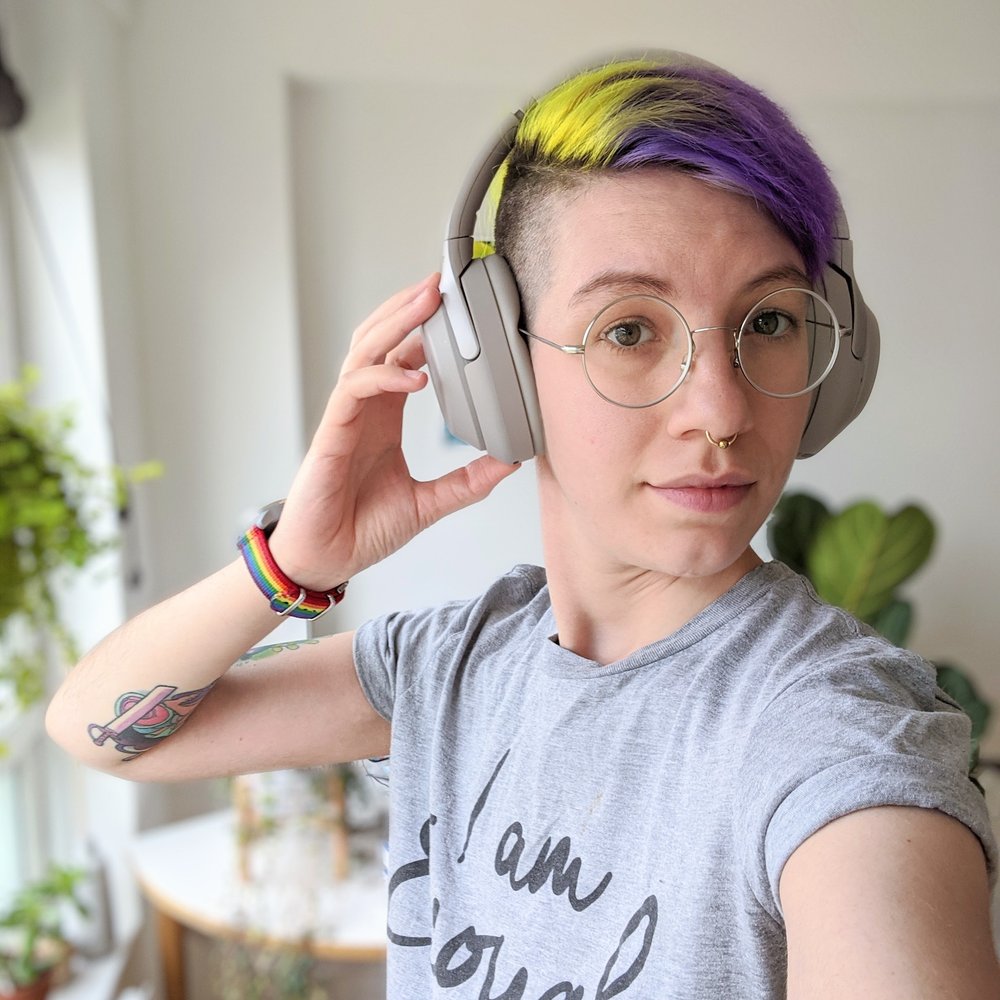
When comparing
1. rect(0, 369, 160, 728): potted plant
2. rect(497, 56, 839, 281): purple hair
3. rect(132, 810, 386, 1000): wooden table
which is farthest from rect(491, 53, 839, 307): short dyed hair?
rect(132, 810, 386, 1000): wooden table

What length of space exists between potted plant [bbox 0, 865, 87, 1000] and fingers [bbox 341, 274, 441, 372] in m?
1.82

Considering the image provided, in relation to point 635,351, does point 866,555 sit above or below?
below

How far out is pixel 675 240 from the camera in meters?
0.62

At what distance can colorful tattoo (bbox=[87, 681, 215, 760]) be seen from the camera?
0.83 metres

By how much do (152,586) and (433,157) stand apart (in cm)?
126

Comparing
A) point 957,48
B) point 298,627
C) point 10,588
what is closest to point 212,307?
point 10,588

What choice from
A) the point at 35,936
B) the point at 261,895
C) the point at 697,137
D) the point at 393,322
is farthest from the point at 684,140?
the point at 35,936

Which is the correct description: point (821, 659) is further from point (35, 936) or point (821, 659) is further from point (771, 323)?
point (35, 936)

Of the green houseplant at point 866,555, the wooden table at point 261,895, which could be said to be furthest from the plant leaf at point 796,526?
the wooden table at point 261,895

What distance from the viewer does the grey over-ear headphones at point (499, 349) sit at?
0.68 m

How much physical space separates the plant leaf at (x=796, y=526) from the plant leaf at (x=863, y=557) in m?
0.05

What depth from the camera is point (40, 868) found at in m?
2.37

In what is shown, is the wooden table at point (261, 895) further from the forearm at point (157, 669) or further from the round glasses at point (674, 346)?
the round glasses at point (674, 346)

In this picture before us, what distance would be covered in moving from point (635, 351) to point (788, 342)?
3.8 inches
